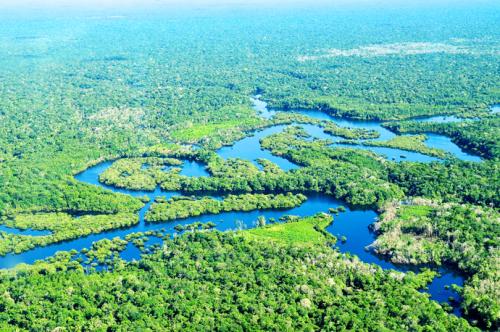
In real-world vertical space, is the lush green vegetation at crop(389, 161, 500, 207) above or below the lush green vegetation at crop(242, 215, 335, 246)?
above

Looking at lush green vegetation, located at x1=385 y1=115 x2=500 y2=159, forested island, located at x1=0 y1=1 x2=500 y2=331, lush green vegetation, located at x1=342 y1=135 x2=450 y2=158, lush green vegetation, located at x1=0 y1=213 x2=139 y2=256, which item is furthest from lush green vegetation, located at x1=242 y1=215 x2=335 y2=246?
lush green vegetation, located at x1=385 y1=115 x2=500 y2=159

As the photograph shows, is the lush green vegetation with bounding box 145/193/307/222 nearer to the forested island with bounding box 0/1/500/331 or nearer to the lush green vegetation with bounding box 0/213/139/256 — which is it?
the forested island with bounding box 0/1/500/331

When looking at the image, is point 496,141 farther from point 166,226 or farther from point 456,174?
point 166,226

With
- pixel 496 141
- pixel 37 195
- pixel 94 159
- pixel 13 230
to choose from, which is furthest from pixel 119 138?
pixel 496 141

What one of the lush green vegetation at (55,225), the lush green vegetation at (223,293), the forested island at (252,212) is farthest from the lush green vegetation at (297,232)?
the lush green vegetation at (55,225)

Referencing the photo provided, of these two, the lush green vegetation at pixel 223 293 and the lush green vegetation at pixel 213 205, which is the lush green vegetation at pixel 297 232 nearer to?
the lush green vegetation at pixel 223 293

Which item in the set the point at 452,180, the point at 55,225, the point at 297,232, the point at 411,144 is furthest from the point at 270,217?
the point at 411,144

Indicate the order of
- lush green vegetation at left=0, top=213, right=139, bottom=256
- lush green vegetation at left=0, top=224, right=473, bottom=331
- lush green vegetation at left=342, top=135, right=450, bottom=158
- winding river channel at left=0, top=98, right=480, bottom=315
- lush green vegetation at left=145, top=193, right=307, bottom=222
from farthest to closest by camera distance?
lush green vegetation at left=342, top=135, right=450, bottom=158
lush green vegetation at left=145, top=193, right=307, bottom=222
lush green vegetation at left=0, top=213, right=139, bottom=256
winding river channel at left=0, top=98, right=480, bottom=315
lush green vegetation at left=0, top=224, right=473, bottom=331
